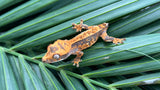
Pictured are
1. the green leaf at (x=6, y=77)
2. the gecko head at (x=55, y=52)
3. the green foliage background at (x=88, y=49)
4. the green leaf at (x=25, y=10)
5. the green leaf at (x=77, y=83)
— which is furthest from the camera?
the green leaf at (x=25, y=10)

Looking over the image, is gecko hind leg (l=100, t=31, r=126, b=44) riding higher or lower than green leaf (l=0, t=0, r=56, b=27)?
lower

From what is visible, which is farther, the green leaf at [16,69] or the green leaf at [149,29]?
the green leaf at [149,29]

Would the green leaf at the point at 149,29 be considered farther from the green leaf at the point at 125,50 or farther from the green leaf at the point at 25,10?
the green leaf at the point at 25,10

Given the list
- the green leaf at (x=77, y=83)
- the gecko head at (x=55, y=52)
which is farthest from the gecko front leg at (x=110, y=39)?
the green leaf at (x=77, y=83)

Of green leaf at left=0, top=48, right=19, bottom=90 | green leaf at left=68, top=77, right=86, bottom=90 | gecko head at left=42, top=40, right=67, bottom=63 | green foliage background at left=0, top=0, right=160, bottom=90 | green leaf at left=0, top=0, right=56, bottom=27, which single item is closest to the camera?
green leaf at left=0, top=48, right=19, bottom=90

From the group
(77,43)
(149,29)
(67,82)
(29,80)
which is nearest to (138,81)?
(149,29)

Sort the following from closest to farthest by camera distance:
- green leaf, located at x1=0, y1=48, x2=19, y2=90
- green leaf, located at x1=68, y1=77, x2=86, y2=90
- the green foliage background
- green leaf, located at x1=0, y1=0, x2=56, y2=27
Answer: green leaf, located at x1=0, y1=48, x2=19, y2=90, the green foliage background, green leaf, located at x1=68, y1=77, x2=86, y2=90, green leaf, located at x1=0, y1=0, x2=56, y2=27

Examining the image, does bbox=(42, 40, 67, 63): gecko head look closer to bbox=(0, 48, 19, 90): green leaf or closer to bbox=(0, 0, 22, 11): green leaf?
bbox=(0, 48, 19, 90): green leaf

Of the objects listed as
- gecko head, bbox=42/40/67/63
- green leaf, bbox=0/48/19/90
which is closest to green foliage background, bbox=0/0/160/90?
green leaf, bbox=0/48/19/90

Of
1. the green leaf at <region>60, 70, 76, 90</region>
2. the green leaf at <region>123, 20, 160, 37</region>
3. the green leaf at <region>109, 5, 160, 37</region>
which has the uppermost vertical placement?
the green leaf at <region>109, 5, 160, 37</region>
